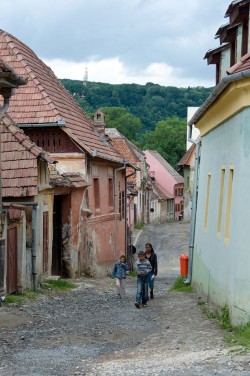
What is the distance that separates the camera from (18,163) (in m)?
18.8

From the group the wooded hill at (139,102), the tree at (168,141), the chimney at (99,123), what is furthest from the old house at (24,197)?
the wooded hill at (139,102)

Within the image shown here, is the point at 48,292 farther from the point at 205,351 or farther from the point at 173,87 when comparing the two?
the point at 173,87

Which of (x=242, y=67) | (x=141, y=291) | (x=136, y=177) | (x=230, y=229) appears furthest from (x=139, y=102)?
(x=242, y=67)

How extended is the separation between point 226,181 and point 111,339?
3711 mm

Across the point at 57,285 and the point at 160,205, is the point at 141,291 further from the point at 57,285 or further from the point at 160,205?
the point at 160,205

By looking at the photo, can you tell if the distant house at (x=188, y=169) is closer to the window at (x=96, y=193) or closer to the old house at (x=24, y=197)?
the window at (x=96, y=193)

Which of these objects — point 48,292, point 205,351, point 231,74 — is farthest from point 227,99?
point 48,292

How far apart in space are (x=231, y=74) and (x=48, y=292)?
9.66 m

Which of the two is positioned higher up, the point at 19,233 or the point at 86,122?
the point at 86,122

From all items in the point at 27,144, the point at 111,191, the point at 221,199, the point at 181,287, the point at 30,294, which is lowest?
the point at 181,287

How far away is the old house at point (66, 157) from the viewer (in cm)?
2328

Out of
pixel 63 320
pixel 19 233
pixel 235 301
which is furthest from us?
pixel 19 233

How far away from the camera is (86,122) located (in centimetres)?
2759

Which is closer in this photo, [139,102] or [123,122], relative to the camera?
[123,122]
